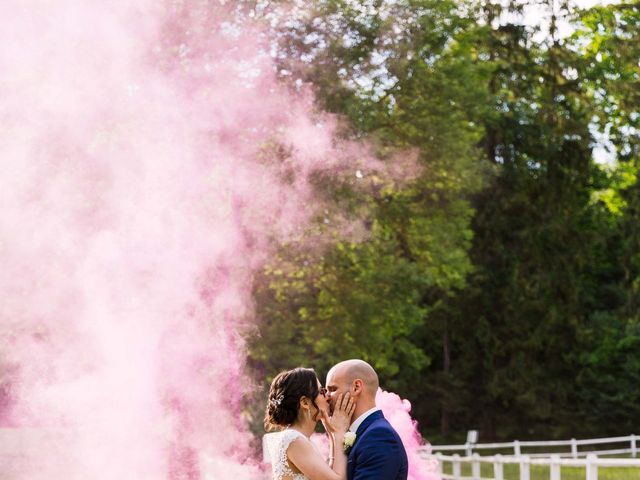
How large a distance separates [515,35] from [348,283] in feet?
31.2

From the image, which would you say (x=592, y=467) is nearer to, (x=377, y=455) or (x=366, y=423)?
(x=366, y=423)

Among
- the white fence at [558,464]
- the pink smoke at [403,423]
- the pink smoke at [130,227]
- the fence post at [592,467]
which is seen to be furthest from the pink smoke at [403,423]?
the pink smoke at [130,227]

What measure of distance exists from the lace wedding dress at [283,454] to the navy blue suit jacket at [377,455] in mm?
338

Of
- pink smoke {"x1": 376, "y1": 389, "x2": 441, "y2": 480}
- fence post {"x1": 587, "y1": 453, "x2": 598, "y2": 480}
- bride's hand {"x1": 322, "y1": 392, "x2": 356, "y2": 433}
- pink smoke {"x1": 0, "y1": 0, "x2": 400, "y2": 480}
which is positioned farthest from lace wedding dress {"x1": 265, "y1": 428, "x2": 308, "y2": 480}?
pink smoke {"x1": 0, "y1": 0, "x2": 400, "y2": 480}

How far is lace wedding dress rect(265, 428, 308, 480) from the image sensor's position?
16.3 feet

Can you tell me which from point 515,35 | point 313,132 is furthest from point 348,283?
point 515,35

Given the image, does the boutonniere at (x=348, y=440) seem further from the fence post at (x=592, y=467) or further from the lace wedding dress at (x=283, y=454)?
the fence post at (x=592, y=467)

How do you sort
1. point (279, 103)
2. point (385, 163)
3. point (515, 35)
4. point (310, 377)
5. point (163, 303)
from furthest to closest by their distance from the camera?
point (515, 35) < point (385, 163) < point (279, 103) < point (163, 303) < point (310, 377)

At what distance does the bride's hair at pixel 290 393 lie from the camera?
494 cm

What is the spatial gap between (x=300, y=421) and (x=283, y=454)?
0.16 meters

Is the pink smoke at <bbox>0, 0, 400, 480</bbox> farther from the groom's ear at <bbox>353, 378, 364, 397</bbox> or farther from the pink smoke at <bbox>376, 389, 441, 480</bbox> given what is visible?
the groom's ear at <bbox>353, 378, 364, 397</bbox>

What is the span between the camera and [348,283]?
2769cm

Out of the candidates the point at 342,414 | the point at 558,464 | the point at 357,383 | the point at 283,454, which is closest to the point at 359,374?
the point at 357,383

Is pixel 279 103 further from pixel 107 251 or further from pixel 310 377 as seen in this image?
pixel 310 377
